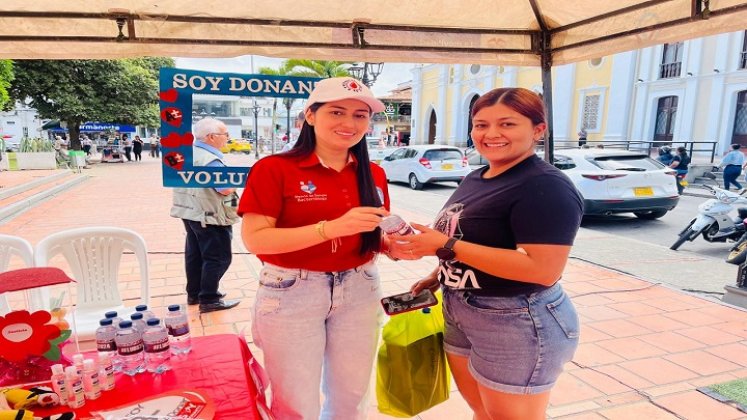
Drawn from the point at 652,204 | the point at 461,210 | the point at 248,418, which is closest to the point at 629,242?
the point at 652,204

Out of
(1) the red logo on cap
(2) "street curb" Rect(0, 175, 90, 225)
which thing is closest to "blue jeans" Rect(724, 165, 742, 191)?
(1) the red logo on cap

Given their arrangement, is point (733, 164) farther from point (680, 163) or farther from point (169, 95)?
point (169, 95)

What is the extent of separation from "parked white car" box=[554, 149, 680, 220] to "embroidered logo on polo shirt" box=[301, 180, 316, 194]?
704cm

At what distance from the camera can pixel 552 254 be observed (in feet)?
4.55

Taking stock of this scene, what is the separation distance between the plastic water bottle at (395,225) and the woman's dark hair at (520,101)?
0.48 metres

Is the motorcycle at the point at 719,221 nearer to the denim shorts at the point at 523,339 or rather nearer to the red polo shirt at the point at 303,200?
the denim shorts at the point at 523,339

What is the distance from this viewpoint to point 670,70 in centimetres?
1928

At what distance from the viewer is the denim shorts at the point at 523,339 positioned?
1489 millimetres

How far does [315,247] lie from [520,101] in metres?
0.85

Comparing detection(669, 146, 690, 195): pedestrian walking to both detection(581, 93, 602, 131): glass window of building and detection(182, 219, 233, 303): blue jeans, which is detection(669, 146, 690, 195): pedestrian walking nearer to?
detection(581, 93, 602, 131): glass window of building

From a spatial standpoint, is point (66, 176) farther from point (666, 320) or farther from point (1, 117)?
point (1, 117)

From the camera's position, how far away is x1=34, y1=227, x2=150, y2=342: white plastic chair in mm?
2744

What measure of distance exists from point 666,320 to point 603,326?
60cm

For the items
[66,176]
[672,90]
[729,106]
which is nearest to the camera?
[66,176]
